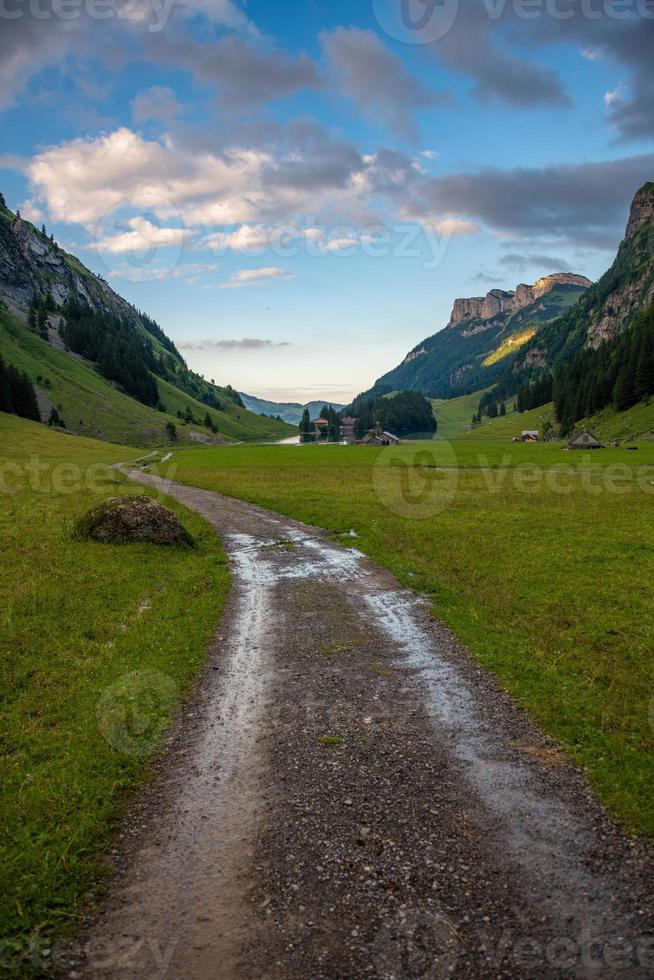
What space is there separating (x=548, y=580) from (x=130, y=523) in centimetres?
1929

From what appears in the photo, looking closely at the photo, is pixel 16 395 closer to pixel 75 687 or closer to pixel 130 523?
pixel 130 523

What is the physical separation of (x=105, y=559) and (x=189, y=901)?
18.6 meters

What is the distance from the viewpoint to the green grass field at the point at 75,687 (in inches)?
286

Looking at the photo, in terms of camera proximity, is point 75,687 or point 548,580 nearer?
point 75,687

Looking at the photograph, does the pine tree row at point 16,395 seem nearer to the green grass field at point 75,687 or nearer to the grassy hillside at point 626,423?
the green grass field at point 75,687

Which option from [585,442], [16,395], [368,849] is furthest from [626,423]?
[16,395]

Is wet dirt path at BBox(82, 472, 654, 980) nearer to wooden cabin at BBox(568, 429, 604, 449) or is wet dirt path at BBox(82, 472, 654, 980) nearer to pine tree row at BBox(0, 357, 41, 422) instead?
wooden cabin at BBox(568, 429, 604, 449)

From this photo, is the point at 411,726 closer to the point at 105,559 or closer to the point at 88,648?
the point at 88,648

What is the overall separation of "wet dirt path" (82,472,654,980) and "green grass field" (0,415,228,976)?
665 millimetres

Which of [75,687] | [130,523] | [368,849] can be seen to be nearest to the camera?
[368,849]

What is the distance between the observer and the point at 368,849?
25.0 feet

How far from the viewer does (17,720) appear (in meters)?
11.2

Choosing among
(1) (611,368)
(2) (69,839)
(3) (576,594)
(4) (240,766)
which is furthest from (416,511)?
(1) (611,368)

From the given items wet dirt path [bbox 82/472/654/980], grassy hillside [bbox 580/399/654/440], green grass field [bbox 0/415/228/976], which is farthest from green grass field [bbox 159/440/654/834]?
grassy hillside [bbox 580/399/654/440]
